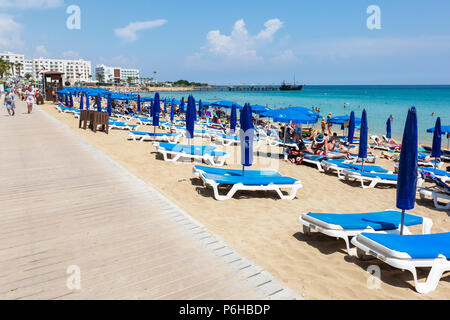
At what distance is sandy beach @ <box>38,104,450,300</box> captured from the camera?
3.41 metres

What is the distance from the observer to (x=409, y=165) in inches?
146

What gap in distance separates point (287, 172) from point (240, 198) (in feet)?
11.1

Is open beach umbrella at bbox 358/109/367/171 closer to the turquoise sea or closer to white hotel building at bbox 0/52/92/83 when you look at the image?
the turquoise sea

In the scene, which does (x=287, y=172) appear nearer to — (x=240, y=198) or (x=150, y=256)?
(x=240, y=198)

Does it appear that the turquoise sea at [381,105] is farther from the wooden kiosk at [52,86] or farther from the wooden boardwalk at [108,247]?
the wooden boardwalk at [108,247]

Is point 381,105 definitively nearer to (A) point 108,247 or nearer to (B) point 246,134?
(B) point 246,134

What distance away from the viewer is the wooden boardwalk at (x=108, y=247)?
298cm

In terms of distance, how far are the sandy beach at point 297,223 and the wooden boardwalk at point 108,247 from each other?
40 centimetres

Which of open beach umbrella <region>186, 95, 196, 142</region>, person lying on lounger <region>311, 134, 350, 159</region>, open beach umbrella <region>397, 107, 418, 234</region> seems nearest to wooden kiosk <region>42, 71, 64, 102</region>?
open beach umbrella <region>186, 95, 196, 142</region>

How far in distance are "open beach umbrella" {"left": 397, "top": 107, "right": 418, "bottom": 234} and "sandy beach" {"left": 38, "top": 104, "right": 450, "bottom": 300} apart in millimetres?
909

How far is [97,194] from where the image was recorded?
5.65 m

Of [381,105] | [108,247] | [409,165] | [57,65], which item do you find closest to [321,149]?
[409,165]

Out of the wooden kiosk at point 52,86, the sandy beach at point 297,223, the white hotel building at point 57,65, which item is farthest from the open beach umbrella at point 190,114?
the white hotel building at point 57,65
